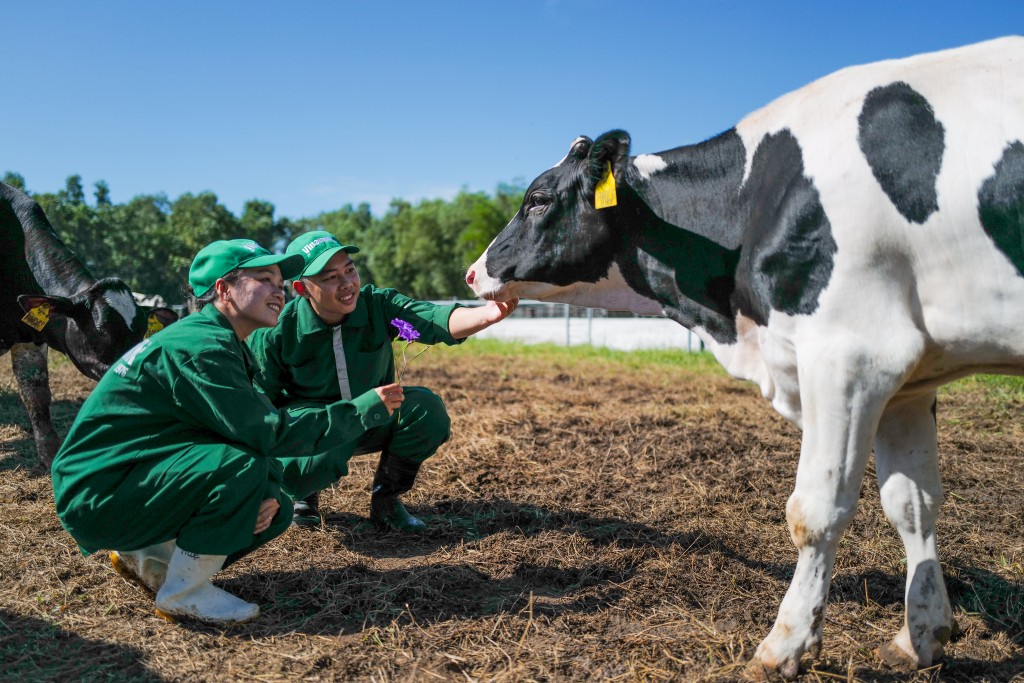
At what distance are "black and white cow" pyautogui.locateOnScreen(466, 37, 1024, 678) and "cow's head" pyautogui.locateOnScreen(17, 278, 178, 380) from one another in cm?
393

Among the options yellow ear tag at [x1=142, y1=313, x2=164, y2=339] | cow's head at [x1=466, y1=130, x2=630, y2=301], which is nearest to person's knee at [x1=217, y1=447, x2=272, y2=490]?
cow's head at [x1=466, y1=130, x2=630, y2=301]

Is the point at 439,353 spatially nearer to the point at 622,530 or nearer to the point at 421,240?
the point at 622,530

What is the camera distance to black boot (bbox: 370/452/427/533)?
4422mm

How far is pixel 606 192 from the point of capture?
362 cm

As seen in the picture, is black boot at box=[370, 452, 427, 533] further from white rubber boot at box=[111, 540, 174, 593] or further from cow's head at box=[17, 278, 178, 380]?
cow's head at box=[17, 278, 178, 380]

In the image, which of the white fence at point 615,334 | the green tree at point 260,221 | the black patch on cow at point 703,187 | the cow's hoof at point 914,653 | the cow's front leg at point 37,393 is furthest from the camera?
the green tree at point 260,221

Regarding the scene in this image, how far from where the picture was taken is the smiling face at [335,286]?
13.6 ft

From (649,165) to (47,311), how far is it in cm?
427

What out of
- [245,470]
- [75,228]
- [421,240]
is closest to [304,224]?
[421,240]

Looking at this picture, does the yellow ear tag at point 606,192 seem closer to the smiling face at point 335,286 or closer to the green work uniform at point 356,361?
the green work uniform at point 356,361

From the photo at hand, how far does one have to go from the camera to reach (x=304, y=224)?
68.2 metres

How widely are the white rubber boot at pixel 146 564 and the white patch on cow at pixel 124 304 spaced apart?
2.49 m

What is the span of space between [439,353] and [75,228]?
24.2 m

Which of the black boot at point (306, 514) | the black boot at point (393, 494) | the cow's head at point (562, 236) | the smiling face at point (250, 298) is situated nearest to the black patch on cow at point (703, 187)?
the cow's head at point (562, 236)
